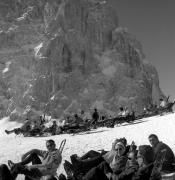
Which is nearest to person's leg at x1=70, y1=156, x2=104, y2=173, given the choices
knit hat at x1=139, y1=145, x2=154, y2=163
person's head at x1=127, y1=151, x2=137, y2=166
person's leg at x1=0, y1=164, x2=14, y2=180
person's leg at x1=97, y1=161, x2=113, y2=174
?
person's head at x1=127, y1=151, x2=137, y2=166

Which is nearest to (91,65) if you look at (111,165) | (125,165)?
(111,165)

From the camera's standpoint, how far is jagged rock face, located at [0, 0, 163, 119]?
8594 centimetres

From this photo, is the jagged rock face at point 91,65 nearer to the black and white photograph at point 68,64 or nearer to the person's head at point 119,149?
the black and white photograph at point 68,64

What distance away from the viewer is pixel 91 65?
323ft

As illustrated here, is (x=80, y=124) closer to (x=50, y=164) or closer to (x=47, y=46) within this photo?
(x=50, y=164)

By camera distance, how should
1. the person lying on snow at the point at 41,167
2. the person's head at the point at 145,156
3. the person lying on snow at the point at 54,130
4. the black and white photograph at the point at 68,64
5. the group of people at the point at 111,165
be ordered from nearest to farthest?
the group of people at the point at 111,165, the person's head at the point at 145,156, the person lying on snow at the point at 41,167, the person lying on snow at the point at 54,130, the black and white photograph at the point at 68,64

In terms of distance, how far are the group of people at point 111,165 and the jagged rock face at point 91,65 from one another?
74928 mm

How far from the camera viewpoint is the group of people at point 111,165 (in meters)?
6.71

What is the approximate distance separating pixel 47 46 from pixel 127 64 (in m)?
25.0

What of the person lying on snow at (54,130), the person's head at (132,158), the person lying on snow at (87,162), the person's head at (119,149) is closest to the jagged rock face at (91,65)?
the person lying on snow at (54,130)

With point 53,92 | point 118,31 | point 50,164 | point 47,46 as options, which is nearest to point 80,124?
point 50,164

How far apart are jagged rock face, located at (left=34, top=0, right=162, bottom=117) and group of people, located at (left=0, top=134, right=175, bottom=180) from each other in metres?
74.9

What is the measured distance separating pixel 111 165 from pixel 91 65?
299 ft

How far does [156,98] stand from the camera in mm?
104188
